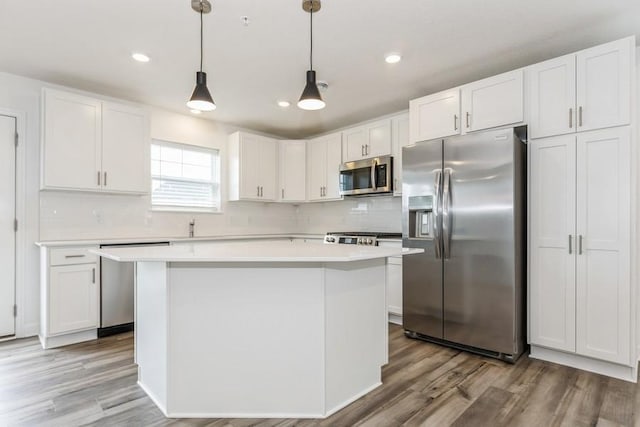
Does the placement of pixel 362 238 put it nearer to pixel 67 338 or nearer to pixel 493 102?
pixel 493 102

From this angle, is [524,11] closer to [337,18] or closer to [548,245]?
[337,18]

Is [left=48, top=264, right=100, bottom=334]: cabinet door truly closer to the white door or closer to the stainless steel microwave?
the white door

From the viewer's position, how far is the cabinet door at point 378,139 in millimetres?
4164

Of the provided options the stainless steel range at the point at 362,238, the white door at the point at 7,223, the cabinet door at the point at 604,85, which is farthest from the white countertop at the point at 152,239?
the cabinet door at the point at 604,85

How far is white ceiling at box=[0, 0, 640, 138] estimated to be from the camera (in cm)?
228

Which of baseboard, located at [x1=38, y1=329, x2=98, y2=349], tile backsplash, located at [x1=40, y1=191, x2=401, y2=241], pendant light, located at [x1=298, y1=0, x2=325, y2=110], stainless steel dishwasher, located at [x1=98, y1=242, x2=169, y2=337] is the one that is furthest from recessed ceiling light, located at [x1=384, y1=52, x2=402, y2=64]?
baseboard, located at [x1=38, y1=329, x2=98, y2=349]

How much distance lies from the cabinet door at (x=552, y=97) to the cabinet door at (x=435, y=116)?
0.60 meters

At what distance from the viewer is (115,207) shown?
12.7ft

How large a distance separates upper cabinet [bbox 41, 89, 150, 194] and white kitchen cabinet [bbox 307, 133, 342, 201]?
215 centimetres

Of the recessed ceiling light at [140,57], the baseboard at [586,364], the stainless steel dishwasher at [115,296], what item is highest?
the recessed ceiling light at [140,57]

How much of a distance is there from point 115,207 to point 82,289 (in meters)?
1.01

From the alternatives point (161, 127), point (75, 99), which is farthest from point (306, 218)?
point (75, 99)

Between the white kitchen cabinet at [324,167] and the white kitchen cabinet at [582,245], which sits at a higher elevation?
the white kitchen cabinet at [324,167]

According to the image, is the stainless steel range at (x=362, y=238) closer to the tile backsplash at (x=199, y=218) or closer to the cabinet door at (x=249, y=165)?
the tile backsplash at (x=199, y=218)
